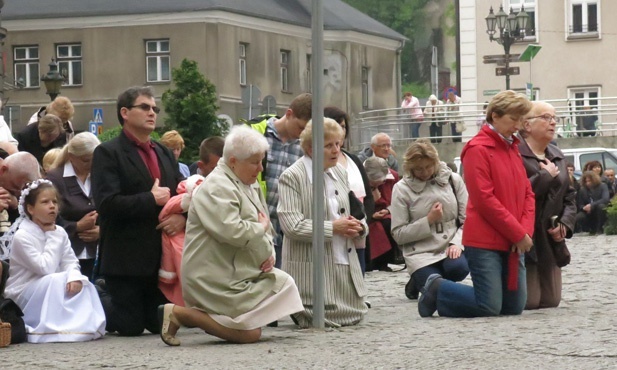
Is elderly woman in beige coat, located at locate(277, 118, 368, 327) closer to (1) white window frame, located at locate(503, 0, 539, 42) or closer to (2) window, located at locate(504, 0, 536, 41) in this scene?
(1) white window frame, located at locate(503, 0, 539, 42)

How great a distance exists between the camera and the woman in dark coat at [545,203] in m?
13.4

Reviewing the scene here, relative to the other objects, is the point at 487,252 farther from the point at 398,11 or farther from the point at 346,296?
the point at 398,11

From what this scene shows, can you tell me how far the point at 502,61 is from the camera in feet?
131

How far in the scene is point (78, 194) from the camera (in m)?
13.4

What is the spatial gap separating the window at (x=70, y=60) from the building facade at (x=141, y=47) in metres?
0.04

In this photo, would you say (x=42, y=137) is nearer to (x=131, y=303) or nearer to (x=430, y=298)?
(x=131, y=303)

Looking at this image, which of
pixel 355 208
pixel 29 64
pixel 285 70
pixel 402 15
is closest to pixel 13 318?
pixel 355 208

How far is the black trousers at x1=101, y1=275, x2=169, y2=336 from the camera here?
40.5ft

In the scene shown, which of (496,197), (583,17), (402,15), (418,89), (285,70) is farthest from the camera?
(418,89)

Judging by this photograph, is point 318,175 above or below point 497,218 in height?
above

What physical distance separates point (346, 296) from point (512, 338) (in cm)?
187

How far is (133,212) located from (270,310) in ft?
4.64

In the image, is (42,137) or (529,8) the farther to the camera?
(529,8)

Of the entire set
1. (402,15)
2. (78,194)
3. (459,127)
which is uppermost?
(402,15)
